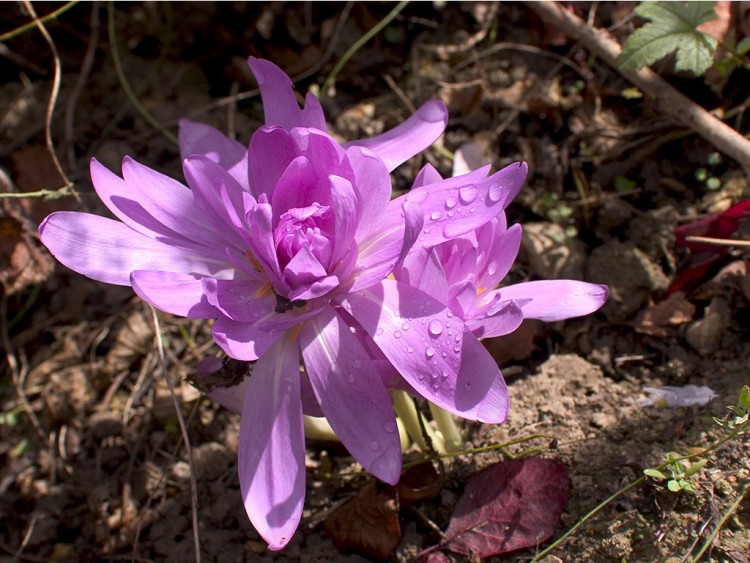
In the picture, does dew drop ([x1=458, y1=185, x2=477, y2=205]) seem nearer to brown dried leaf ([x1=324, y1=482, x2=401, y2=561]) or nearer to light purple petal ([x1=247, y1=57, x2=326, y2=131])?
light purple petal ([x1=247, y1=57, x2=326, y2=131])

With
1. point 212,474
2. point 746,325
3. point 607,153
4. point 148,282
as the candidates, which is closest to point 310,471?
point 212,474

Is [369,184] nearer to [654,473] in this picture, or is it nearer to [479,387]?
[479,387]

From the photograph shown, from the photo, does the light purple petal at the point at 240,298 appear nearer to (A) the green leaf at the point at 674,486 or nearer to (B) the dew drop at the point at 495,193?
(B) the dew drop at the point at 495,193

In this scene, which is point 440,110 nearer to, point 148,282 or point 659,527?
point 148,282

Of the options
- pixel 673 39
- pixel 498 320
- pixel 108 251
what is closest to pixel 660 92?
pixel 673 39

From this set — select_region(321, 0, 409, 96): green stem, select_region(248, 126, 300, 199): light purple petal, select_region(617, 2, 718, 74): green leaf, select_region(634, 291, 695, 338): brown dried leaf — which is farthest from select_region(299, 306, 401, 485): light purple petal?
select_region(321, 0, 409, 96): green stem

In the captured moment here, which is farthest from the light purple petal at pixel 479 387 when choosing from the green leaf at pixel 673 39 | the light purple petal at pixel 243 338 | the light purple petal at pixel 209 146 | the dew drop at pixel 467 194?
the green leaf at pixel 673 39
